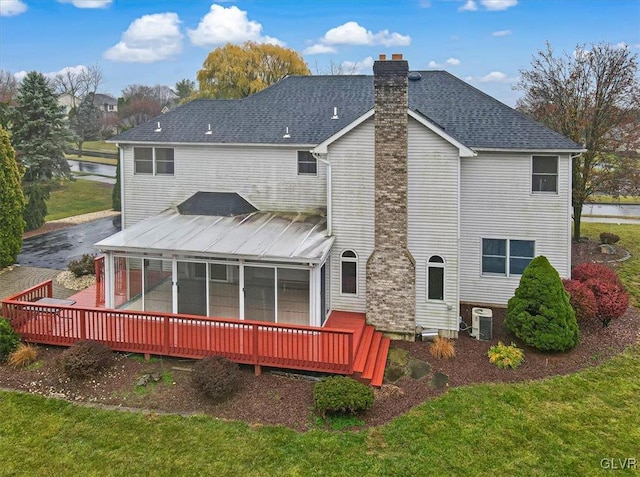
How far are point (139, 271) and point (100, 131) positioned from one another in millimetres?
73748

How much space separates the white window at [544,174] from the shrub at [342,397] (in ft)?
32.4

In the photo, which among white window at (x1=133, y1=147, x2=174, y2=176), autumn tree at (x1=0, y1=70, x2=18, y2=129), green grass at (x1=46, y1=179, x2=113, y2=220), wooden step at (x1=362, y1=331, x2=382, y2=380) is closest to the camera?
wooden step at (x1=362, y1=331, x2=382, y2=380)

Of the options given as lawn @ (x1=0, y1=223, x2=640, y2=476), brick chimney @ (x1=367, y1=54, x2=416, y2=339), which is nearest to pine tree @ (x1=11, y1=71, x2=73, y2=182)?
lawn @ (x1=0, y1=223, x2=640, y2=476)

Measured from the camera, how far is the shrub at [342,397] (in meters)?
9.71

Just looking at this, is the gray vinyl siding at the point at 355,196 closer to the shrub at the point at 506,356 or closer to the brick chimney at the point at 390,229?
the brick chimney at the point at 390,229

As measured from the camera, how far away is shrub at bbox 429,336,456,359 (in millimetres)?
12602

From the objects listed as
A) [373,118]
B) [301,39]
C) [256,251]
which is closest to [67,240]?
[256,251]

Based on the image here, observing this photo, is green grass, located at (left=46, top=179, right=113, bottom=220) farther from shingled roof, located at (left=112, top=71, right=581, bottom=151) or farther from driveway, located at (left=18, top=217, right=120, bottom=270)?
shingled roof, located at (left=112, top=71, right=581, bottom=151)

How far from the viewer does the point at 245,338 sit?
38.8ft

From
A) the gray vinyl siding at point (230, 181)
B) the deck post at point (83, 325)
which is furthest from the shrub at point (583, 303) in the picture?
the deck post at point (83, 325)

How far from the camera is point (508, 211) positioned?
1620cm

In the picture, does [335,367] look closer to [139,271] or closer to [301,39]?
[139,271]

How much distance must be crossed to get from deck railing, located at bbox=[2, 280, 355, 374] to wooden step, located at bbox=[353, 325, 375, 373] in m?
0.34

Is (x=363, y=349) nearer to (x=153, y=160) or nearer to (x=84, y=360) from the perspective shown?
(x=84, y=360)
